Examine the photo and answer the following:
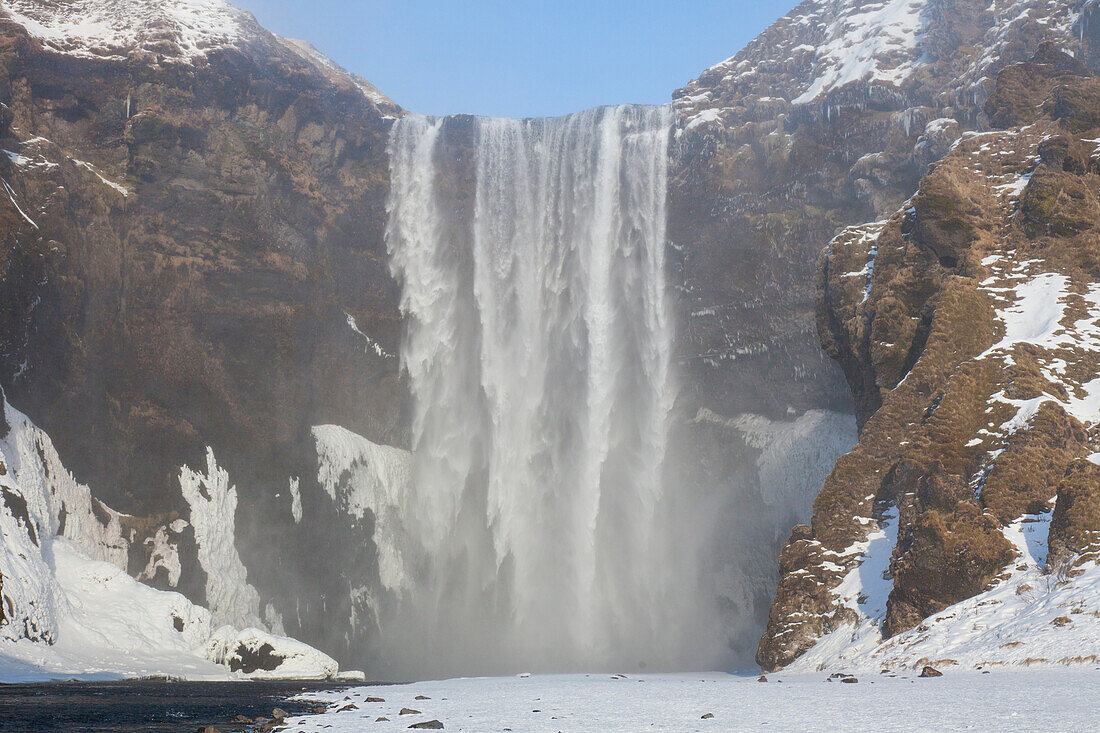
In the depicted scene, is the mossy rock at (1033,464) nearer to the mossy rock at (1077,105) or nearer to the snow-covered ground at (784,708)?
the snow-covered ground at (784,708)

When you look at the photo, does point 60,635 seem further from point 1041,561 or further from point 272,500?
point 1041,561

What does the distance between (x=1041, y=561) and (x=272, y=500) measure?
121 ft

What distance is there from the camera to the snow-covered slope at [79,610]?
109 feet

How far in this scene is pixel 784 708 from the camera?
1335 cm

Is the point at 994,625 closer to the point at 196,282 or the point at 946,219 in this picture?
the point at 946,219

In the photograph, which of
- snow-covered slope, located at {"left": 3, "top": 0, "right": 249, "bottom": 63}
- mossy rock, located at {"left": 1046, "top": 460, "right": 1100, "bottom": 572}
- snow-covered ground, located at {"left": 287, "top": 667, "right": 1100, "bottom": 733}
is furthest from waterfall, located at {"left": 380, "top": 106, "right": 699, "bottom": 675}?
snow-covered ground, located at {"left": 287, "top": 667, "right": 1100, "bottom": 733}

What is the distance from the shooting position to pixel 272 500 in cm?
4834

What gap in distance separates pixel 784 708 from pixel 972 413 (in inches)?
635

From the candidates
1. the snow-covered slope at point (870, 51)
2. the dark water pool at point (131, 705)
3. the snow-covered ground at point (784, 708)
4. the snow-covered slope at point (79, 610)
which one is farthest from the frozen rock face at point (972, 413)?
the snow-covered slope at point (79, 610)

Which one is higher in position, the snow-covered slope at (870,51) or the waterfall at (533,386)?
the snow-covered slope at (870,51)

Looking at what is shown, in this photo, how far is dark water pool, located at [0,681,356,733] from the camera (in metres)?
16.6

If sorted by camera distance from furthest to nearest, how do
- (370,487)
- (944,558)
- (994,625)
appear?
1. (370,487)
2. (944,558)
3. (994,625)

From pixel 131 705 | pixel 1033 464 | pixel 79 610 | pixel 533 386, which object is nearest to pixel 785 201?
pixel 533 386

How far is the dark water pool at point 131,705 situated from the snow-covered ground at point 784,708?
103 inches
